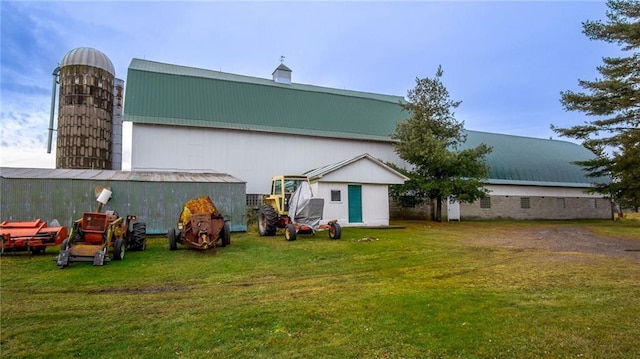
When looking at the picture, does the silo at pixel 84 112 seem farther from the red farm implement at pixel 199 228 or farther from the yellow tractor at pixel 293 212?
the red farm implement at pixel 199 228

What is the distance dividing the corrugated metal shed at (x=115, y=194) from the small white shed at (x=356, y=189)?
4.36 metres

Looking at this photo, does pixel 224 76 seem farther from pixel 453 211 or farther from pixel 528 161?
pixel 528 161

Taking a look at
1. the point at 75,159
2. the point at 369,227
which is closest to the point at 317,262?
the point at 369,227

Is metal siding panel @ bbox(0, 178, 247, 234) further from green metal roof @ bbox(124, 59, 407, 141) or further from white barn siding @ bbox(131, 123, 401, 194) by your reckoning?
green metal roof @ bbox(124, 59, 407, 141)

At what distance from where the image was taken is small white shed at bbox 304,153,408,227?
62.3 feet

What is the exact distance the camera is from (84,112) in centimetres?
2069

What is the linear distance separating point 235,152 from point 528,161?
23.8 metres

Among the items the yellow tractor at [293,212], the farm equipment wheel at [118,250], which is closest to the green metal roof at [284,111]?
the yellow tractor at [293,212]

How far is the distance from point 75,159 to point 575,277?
2250 centimetres

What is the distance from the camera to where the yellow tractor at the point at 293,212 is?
536 inches

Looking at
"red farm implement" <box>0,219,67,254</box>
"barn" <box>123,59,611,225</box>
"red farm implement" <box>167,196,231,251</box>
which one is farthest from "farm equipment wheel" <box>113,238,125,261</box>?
"barn" <box>123,59,611,225</box>

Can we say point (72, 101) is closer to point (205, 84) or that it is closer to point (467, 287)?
point (205, 84)

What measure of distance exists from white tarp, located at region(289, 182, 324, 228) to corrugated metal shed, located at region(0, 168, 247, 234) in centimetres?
271

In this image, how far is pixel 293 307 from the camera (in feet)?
18.5
